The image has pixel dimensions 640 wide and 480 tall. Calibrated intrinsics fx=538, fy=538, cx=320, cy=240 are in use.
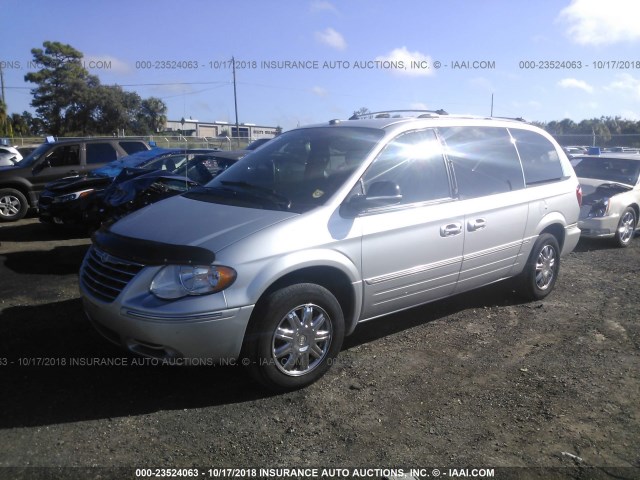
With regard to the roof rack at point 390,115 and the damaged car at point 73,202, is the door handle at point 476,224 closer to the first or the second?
the roof rack at point 390,115

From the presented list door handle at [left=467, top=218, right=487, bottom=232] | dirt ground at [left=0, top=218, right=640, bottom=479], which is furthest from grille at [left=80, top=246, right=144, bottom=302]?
door handle at [left=467, top=218, right=487, bottom=232]

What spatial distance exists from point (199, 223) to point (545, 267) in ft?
13.0

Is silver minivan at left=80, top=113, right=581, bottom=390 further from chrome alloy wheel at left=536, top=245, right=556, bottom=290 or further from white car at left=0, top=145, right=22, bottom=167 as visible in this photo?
white car at left=0, top=145, right=22, bottom=167

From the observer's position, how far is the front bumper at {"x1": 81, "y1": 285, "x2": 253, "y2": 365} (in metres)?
3.26

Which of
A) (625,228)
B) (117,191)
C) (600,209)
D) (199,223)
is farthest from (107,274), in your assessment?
(625,228)

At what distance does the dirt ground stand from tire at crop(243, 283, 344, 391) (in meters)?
0.17

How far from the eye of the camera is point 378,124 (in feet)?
15.1

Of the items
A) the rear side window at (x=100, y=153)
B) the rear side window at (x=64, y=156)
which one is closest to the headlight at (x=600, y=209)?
the rear side window at (x=100, y=153)

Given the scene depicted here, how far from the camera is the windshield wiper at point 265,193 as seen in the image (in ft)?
13.0

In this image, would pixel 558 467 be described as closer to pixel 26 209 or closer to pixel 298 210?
pixel 298 210

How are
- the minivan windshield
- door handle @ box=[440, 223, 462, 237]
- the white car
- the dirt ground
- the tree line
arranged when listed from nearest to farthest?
the dirt ground
the minivan windshield
door handle @ box=[440, 223, 462, 237]
the white car
the tree line

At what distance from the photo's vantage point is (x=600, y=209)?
8945 mm

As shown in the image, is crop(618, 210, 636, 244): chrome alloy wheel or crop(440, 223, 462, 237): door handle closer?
crop(440, 223, 462, 237): door handle

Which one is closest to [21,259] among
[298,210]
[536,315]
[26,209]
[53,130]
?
[26,209]
